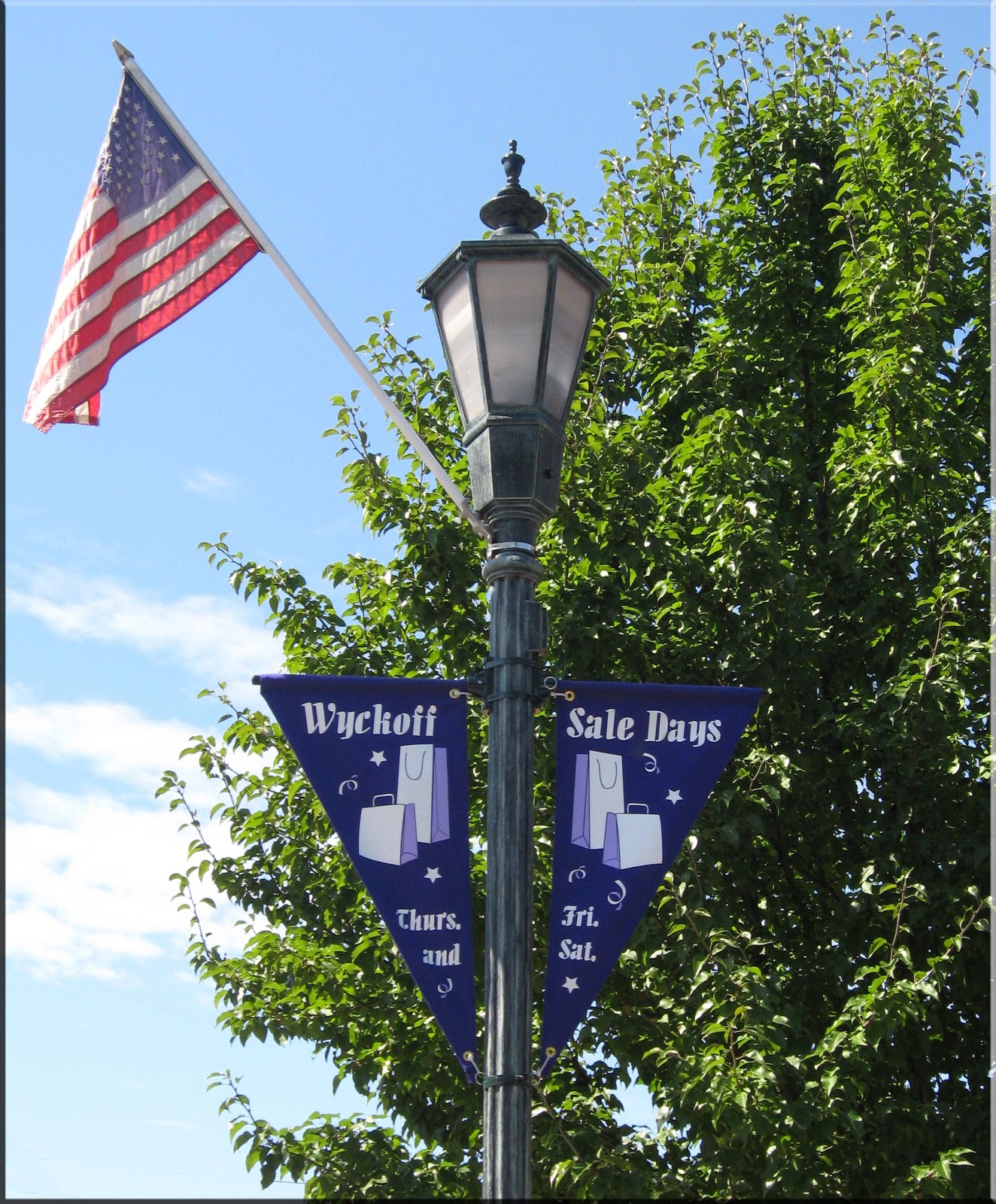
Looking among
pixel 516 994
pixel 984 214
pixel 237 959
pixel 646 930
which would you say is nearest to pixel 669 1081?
pixel 646 930

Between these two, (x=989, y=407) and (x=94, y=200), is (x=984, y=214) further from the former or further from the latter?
(x=94, y=200)

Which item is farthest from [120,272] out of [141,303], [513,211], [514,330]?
[514,330]

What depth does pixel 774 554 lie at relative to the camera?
8641 millimetres

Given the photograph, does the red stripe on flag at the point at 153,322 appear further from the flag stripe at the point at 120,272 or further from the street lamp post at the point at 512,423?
the street lamp post at the point at 512,423

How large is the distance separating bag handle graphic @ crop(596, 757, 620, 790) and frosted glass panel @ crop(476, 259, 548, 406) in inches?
51.8

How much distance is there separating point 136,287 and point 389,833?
143 inches

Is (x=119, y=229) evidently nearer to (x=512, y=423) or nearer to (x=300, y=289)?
(x=300, y=289)

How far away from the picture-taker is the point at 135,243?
23.8 ft

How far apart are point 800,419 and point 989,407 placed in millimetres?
1341

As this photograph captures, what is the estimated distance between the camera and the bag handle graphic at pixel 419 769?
16.2 ft

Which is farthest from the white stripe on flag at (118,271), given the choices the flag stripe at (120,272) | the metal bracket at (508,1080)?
the metal bracket at (508,1080)

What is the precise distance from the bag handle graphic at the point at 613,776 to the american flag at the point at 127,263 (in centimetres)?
356

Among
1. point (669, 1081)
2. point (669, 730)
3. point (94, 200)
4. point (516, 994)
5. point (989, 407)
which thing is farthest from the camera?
point (989, 407)

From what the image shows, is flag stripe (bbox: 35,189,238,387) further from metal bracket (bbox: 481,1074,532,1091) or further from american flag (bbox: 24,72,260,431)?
metal bracket (bbox: 481,1074,532,1091)
